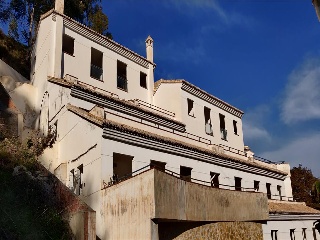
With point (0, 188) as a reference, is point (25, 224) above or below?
below

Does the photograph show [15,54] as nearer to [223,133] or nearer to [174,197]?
[223,133]

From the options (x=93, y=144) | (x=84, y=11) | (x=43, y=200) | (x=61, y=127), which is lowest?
(x=43, y=200)

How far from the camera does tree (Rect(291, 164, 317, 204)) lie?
143 ft

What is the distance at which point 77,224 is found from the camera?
1362cm

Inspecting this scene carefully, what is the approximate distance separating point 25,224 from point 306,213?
1974cm

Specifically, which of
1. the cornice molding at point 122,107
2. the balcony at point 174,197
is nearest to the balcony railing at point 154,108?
the cornice molding at point 122,107

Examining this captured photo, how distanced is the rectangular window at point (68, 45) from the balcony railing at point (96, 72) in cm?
169

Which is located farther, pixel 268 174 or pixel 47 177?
pixel 268 174

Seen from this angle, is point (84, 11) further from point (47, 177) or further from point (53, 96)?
point (47, 177)

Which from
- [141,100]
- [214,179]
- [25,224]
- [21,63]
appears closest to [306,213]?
[214,179]

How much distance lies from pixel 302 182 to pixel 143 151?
111 feet

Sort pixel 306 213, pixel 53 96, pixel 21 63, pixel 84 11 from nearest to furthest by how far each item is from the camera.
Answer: pixel 53 96
pixel 306 213
pixel 21 63
pixel 84 11

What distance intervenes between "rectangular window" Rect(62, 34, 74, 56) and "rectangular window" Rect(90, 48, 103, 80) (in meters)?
1.47

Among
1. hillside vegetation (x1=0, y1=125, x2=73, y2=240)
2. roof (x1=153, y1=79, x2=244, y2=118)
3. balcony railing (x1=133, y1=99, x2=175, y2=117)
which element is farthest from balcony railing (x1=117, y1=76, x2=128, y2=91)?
hillside vegetation (x1=0, y1=125, x2=73, y2=240)
